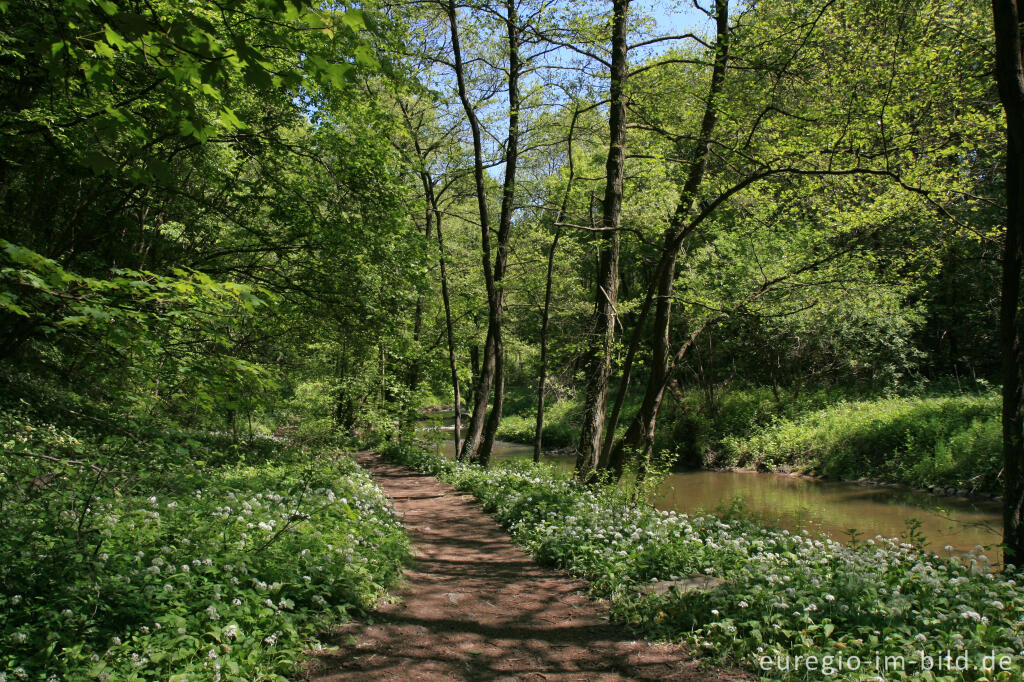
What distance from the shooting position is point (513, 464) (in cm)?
1359

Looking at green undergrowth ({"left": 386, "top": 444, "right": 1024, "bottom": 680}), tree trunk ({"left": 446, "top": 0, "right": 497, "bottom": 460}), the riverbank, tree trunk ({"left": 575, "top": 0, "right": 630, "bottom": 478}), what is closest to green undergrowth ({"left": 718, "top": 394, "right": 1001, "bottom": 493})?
the riverbank

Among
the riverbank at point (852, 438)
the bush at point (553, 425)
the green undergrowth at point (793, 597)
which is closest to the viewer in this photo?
the green undergrowth at point (793, 597)

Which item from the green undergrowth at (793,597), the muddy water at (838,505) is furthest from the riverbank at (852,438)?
the green undergrowth at (793,597)

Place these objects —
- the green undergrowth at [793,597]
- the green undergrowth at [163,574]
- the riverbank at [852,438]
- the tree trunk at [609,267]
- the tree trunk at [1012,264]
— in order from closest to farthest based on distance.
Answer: the green undergrowth at [163,574] → the green undergrowth at [793,597] → the tree trunk at [1012,264] → the tree trunk at [609,267] → the riverbank at [852,438]

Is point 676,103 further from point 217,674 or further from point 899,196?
Result: point 217,674

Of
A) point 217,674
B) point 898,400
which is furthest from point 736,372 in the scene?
point 217,674

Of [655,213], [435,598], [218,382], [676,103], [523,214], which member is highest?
[523,214]

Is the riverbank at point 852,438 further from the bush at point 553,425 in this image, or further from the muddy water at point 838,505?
the bush at point 553,425

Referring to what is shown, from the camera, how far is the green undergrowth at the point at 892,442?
47.3 ft

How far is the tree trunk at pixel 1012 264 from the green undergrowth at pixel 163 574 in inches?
225

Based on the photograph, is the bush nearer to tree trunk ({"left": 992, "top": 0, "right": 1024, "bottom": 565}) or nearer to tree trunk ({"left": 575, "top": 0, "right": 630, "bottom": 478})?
tree trunk ({"left": 575, "top": 0, "right": 630, "bottom": 478})

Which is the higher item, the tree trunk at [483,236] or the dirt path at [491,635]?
the tree trunk at [483,236]

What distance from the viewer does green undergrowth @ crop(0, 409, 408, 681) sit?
121 inches

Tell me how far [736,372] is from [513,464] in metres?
13.5
